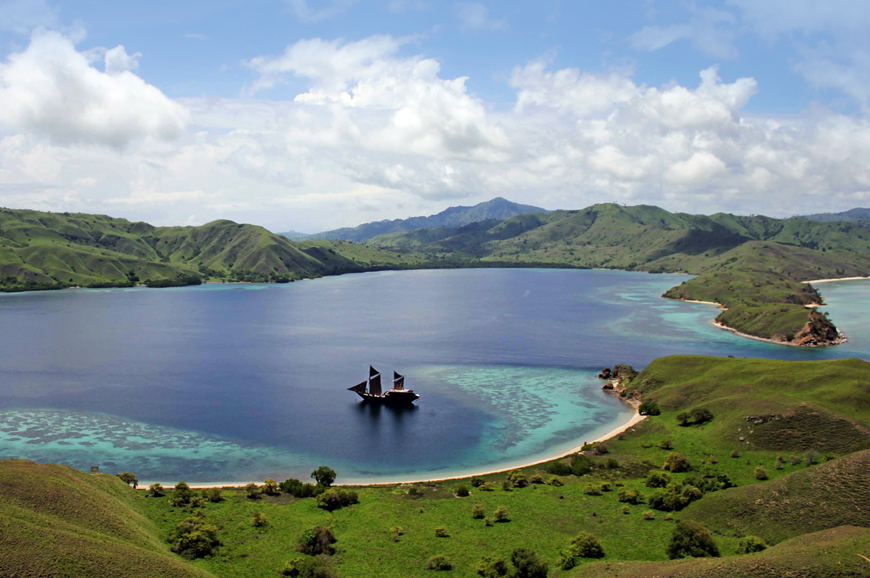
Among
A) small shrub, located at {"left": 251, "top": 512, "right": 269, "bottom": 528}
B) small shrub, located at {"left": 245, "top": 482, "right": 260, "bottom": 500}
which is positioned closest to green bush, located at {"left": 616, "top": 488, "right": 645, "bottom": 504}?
small shrub, located at {"left": 251, "top": 512, "right": 269, "bottom": 528}

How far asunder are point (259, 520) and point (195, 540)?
6985mm

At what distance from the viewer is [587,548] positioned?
46.8 m

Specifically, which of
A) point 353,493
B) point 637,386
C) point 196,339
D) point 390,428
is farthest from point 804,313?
point 196,339

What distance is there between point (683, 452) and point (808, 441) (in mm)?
15496

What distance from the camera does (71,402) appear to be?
107m

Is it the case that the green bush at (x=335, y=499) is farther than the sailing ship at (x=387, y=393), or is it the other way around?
the sailing ship at (x=387, y=393)

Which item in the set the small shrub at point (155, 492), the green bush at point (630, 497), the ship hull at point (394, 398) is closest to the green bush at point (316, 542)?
the small shrub at point (155, 492)

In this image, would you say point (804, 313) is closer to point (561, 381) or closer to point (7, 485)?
point (561, 381)

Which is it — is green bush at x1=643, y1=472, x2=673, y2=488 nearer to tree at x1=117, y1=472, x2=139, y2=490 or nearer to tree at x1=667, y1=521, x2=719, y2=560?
tree at x1=667, y1=521, x2=719, y2=560

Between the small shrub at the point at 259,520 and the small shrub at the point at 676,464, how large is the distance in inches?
1946

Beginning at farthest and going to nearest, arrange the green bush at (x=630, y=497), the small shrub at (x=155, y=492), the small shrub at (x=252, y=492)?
the small shrub at (x=252, y=492), the small shrub at (x=155, y=492), the green bush at (x=630, y=497)

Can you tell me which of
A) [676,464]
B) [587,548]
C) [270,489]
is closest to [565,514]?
[587,548]

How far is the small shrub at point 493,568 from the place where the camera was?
142 ft

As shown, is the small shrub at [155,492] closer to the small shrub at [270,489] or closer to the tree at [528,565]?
the small shrub at [270,489]
